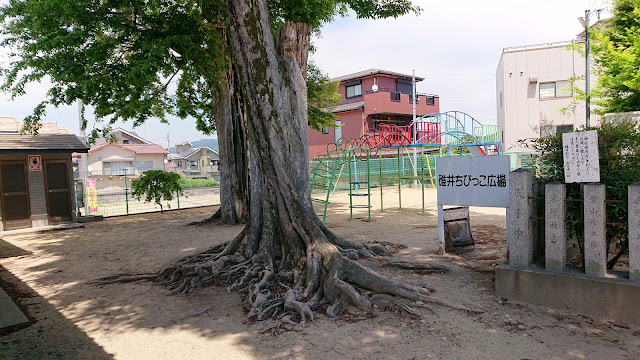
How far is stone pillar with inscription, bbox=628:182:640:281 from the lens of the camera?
155 inches

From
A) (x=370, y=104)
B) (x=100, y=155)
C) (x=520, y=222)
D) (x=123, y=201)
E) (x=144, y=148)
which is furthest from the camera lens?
(x=144, y=148)

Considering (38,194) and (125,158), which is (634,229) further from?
(125,158)

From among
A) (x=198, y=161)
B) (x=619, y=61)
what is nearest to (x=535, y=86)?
(x=619, y=61)

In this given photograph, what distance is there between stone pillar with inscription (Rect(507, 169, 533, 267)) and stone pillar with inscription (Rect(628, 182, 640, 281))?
3.05 feet

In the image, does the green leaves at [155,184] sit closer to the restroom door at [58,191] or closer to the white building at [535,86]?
the restroom door at [58,191]

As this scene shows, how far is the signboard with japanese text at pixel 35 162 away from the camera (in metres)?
12.3

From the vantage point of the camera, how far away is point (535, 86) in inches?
936

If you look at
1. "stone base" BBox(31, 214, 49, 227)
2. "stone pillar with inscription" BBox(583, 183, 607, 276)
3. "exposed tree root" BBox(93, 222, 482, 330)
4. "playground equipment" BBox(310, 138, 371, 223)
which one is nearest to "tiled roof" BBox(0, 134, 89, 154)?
"stone base" BBox(31, 214, 49, 227)

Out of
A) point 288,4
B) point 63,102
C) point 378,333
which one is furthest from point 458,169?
point 63,102

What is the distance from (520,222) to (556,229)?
369 mm

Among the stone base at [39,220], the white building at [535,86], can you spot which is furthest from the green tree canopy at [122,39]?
the white building at [535,86]

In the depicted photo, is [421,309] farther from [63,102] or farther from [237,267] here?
[63,102]

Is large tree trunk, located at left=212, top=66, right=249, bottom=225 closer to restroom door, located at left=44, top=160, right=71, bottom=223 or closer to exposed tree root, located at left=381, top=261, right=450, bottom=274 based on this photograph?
restroom door, located at left=44, top=160, right=71, bottom=223

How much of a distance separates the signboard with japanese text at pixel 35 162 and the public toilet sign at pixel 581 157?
13.7 m
